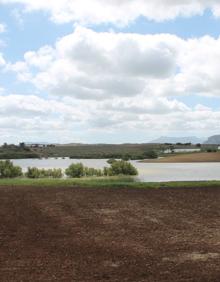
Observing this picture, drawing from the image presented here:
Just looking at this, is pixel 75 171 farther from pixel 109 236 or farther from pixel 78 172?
pixel 109 236

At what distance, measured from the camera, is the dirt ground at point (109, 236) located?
30.0 ft

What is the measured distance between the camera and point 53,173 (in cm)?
3953

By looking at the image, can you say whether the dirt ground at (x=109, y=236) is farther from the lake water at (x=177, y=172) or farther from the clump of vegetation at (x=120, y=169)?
the clump of vegetation at (x=120, y=169)

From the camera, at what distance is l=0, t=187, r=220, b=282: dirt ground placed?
30.0ft

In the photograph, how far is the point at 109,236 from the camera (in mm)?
12469

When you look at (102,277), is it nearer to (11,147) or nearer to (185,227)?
(185,227)

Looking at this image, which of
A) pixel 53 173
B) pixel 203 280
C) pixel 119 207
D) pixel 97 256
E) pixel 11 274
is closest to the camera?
pixel 203 280

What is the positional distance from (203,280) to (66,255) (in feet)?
11.1

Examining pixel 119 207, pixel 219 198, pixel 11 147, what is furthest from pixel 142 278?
pixel 11 147

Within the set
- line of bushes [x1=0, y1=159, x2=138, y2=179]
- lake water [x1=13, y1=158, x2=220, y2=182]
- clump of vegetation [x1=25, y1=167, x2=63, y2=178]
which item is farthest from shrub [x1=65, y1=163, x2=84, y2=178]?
lake water [x1=13, y1=158, x2=220, y2=182]

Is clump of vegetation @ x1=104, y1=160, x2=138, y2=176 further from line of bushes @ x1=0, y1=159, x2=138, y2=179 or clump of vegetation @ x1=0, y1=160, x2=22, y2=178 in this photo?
clump of vegetation @ x1=0, y1=160, x2=22, y2=178

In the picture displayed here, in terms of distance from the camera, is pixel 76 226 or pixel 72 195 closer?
pixel 76 226

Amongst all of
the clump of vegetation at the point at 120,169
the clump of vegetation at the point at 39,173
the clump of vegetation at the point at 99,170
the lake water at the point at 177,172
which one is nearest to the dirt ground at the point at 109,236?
the clump of vegetation at the point at 39,173

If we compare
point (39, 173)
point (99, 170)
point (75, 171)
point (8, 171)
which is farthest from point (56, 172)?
point (99, 170)
